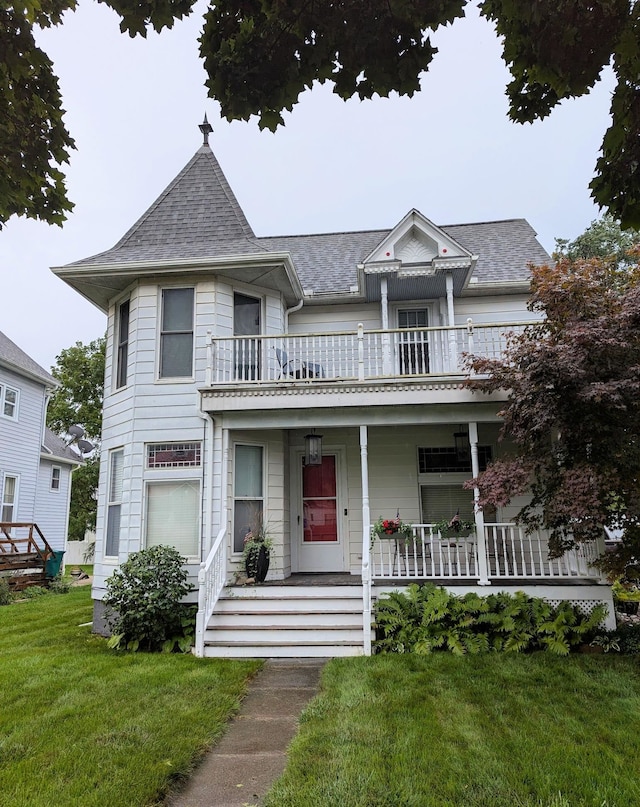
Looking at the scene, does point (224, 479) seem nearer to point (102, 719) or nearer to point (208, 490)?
point (208, 490)

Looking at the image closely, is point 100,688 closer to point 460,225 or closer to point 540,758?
point 540,758

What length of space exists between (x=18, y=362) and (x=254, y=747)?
56.1ft

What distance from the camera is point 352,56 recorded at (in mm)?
3051

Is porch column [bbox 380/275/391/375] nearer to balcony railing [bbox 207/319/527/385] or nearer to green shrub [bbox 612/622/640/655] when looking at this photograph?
balcony railing [bbox 207/319/527/385]

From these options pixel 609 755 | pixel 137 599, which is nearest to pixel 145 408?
pixel 137 599

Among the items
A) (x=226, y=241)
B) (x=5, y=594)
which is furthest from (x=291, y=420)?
(x=5, y=594)

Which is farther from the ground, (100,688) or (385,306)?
(385,306)

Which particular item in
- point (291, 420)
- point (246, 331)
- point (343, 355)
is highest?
point (246, 331)

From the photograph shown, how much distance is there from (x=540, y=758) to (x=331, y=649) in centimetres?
363

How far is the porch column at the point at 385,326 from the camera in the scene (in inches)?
348

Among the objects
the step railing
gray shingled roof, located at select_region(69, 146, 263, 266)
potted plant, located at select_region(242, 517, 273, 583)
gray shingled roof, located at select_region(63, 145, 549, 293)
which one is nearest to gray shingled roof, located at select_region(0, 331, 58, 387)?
the step railing

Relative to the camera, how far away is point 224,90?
310 cm

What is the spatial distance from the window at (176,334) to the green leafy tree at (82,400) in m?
20.0

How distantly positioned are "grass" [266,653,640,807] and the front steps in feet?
2.64
